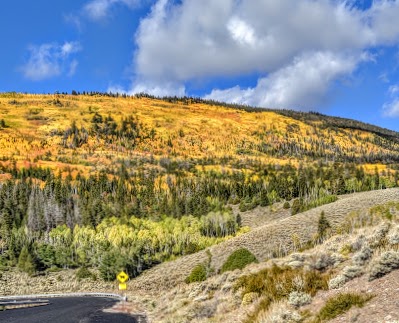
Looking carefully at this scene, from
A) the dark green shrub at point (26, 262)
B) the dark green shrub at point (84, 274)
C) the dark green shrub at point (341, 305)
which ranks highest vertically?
the dark green shrub at point (341, 305)

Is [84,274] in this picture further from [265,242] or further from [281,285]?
[281,285]

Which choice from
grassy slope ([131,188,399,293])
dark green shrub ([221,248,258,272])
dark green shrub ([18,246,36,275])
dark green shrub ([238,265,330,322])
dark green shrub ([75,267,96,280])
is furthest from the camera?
dark green shrub ([18,246,36,275])

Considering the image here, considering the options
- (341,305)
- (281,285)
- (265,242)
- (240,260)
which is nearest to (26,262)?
(265,242)

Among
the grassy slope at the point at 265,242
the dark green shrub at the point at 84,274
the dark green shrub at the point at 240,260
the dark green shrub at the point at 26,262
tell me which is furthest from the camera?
the dark green shrub at the point at 26,262

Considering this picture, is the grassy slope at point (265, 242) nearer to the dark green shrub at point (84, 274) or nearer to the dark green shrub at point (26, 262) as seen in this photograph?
the dark green shrub at point (84, 274)

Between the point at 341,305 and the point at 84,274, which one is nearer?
the point at 341,305

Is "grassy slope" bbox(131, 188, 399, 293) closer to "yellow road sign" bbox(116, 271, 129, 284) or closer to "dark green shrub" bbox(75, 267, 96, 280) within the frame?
"dark green shrub" bbox(75, 267, 96, 280)

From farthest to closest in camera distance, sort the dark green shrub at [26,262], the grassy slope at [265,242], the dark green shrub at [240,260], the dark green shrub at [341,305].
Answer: the dark green shrub at [26,262] → the grassy slope at [265,242] → the dark green shrub at [240,260] → the dark green shrub at [341,305]

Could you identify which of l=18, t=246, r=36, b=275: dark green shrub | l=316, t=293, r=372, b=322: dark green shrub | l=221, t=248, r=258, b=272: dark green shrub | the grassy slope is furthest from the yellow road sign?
l=18, t=246, r=36, b=275: dark green shrub

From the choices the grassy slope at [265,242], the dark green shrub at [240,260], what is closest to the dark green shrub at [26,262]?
the grassy slope at [265,242]

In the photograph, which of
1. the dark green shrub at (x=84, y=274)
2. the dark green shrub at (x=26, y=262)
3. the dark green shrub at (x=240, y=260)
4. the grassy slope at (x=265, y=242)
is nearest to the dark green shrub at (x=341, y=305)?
the dark green shrub at (x=240, y=260)

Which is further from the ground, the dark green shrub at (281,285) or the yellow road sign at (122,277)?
the dark green shrub at (281,285)

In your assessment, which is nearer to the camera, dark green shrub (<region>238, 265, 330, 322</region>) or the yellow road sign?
dark green shrub (<region>238, 265, 330, 322</region>)

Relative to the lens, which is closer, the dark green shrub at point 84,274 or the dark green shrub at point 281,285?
the dark green shrub at point 281,285
